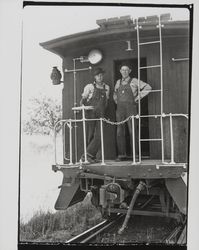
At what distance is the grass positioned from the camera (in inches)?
146

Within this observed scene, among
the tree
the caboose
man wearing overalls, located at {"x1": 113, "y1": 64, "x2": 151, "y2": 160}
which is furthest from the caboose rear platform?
the tree

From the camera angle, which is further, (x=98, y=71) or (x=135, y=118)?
(x=98, y=71)

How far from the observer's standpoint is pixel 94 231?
3.78 metres

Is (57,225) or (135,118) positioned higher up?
(135,118)

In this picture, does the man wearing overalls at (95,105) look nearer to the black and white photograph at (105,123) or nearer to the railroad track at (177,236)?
the black and white photograph at (105,123)

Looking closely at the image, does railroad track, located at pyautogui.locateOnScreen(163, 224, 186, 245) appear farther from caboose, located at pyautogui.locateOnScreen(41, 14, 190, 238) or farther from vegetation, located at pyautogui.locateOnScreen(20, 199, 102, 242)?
vegetation, located at pyautogui.locateOnScreen(20, 199, 102, 242)

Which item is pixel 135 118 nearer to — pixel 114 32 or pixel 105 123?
pixel 105 123

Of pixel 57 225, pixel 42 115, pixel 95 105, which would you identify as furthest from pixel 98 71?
pixel 57 225

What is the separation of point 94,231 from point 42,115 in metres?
1.13

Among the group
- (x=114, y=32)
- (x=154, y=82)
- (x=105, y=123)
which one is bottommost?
(x=105, y=123)

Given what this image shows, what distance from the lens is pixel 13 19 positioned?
12.0 feet

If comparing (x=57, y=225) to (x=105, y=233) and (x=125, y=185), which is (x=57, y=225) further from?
(x=125, y=185)

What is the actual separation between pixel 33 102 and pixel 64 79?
38 centimetres

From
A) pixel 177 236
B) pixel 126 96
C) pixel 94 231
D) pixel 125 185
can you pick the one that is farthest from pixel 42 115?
pixel 177 236
